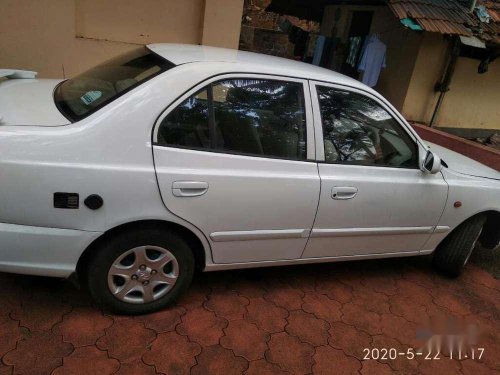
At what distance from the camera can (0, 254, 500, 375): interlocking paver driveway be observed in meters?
2.38

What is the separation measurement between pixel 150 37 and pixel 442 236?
443cm

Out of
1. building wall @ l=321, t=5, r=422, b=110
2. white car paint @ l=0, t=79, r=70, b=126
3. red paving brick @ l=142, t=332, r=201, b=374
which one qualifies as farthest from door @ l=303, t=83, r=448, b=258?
building wall @ l=321, t=5, r=422, b=110

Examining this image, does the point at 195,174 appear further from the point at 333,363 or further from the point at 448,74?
the point at 448,74

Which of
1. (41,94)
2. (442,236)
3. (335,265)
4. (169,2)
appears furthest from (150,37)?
(442,236)

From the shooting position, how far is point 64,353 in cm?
233

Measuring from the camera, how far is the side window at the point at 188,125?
2.42 meters

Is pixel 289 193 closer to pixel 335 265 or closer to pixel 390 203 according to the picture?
pixel 390 203

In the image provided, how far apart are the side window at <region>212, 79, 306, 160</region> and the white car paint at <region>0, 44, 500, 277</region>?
7 cm

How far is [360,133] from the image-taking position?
3076 millimetres

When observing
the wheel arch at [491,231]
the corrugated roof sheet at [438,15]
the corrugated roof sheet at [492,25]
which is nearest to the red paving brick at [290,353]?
the wheel arch at [491,231]

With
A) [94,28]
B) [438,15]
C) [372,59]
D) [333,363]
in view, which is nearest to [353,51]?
[372,59]

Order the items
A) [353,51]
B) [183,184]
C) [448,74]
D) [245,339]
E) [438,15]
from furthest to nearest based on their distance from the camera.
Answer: [353,51]
[448,74]
[438,15]
[245,339]
[183,184]

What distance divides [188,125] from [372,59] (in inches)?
227

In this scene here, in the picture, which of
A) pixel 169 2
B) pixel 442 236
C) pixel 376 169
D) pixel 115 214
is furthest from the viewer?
pixel 169 2
